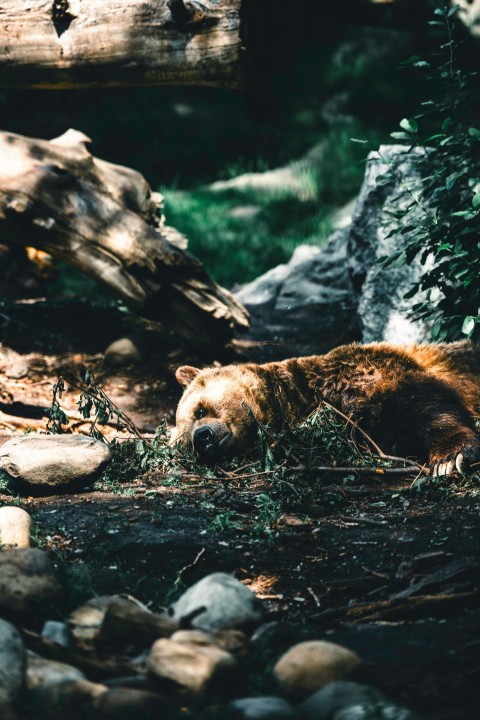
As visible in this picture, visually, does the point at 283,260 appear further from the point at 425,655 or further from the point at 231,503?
the point at 425,655

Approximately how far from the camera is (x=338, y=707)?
187cm

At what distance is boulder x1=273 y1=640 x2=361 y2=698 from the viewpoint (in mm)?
2018

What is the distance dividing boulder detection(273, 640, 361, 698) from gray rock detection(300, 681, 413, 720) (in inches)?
2.7

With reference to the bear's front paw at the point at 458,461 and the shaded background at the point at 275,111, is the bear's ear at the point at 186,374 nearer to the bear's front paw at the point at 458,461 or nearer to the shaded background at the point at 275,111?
the bear's front paw at the point at 458,461

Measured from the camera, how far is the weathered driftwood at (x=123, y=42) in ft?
16.7

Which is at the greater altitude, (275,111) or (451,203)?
(451,203)

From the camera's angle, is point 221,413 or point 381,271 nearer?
point 221,413

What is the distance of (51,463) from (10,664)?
6.50ft

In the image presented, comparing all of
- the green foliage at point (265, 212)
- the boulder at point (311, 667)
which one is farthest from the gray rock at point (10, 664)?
the green foliage at point (265, 212)

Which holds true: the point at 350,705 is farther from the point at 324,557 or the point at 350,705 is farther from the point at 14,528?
the point at 14,528

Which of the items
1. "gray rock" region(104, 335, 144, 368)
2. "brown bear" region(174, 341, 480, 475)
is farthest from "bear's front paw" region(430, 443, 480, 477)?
"gray rock" region(104, 335, 144, 368)

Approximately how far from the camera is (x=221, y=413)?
15.3 ft

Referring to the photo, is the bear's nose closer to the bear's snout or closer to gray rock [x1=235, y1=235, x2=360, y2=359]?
the bear's snout

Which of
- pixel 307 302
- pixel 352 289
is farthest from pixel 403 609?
pixel 307 302
